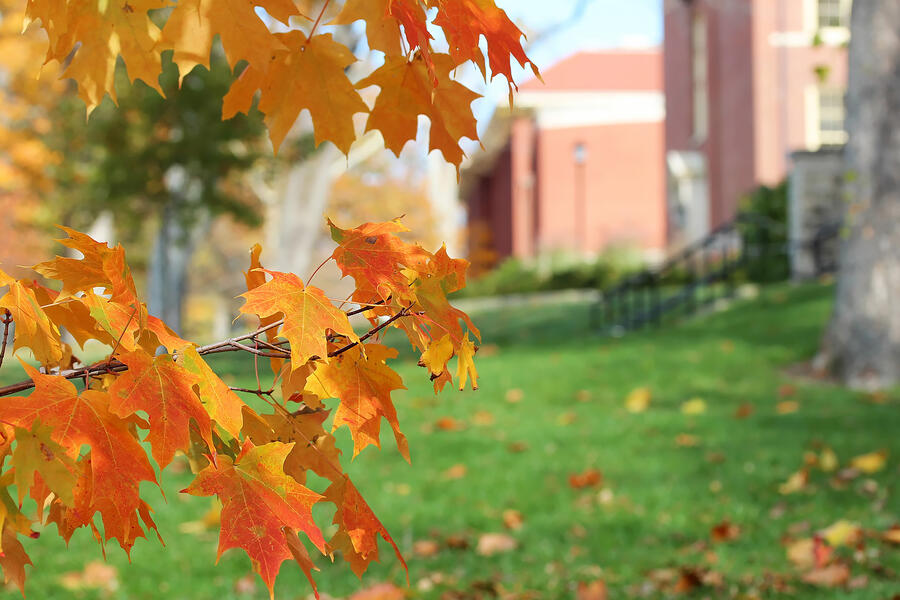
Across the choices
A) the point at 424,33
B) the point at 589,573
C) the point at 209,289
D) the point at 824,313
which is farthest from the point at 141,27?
the point at 209,289

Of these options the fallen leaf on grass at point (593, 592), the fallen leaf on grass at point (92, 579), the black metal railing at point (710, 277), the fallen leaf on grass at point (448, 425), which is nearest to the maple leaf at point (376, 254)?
the fallen leaf on grass at point (593, 592)

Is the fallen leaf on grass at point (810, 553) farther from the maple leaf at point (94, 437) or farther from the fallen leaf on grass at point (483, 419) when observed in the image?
the fallen leaf on grass at point (483, 419)

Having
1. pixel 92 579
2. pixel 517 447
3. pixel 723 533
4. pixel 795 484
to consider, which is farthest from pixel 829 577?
pixel 517 447

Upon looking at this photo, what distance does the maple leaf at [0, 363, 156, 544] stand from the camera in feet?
3.60

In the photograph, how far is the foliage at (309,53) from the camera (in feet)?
4.14

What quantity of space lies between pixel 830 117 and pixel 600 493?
1727 cm

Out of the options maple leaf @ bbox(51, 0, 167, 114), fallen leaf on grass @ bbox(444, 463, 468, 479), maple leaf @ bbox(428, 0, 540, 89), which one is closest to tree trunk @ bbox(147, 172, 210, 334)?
fallen leaf on grass @ bbox(444, 463, 468, 479)

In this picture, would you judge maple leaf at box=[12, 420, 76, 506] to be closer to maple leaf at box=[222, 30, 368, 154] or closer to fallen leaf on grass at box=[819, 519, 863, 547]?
maple leaf at box=[222, 30, 368, 154]

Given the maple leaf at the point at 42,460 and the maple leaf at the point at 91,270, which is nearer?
the maple leaf at the point at 42,460

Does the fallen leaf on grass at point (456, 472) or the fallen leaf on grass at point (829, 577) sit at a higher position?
the fallen leaf on grass at point (829, 577)

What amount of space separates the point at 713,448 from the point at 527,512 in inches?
65.7

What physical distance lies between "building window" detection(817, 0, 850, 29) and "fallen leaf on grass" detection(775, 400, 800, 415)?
48.6 feet

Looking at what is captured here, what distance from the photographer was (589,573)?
352 cm

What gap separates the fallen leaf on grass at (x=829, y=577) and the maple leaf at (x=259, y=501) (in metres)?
2.56
